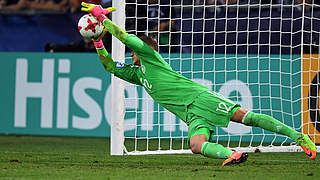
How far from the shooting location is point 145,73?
6488mm

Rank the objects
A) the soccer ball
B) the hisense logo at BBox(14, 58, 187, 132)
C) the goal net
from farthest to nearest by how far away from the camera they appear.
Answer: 1. the hisense logo at BBox(14, 58, 187, 132)
2. the goal net
3. the soccer ball

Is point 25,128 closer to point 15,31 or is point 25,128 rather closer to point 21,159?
point 15,31

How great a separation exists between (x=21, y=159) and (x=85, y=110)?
12.0ft

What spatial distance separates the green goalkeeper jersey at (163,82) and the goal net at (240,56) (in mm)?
1785

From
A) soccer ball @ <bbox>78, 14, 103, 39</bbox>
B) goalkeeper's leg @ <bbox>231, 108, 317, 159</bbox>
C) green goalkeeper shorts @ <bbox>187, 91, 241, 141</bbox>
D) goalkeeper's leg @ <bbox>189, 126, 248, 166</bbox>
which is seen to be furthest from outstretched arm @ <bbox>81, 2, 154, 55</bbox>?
goalkeeper's leg @ <bbox>231, 108, 317, 159</bbox>

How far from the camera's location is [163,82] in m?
6.42

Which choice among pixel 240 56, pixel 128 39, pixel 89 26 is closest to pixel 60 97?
pixel 240 56

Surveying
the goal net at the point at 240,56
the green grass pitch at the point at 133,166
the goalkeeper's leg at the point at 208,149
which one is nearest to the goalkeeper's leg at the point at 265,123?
the green grass pitch at the point at 133,166

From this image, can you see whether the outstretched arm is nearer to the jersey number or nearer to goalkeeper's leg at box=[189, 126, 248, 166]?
the jersey number

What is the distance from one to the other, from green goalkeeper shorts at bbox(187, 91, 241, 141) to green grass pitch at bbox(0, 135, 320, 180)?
382 mm

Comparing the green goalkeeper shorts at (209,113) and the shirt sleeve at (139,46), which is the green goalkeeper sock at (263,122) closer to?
the green goalkeeper shorts at (209,113)

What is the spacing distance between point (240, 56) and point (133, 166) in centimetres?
340

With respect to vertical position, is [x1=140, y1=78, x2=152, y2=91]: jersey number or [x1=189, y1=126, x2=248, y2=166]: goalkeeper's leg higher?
[x1=140, y1=78, x2=152, y2=91]: jersey number

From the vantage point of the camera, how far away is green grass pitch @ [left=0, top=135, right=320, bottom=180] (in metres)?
5.61
